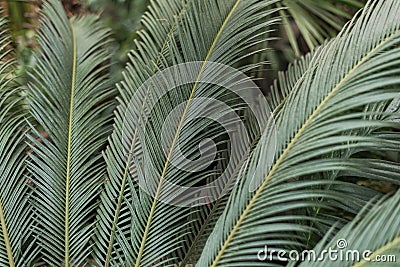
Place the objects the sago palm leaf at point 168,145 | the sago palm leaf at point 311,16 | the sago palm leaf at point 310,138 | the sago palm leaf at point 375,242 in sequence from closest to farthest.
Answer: the sago palm leaf at point 375,242 → the sago palm leaf at point 310,138 → the sago palm leaf at point 168,145 → the sago palm leaf at point 311,16

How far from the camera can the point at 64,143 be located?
1.34m

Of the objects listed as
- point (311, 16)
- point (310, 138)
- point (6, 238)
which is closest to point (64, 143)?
point (6, 238)

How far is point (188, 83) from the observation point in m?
1.22

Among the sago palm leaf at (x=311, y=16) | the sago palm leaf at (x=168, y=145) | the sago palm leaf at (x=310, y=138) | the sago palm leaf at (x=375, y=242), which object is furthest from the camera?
the sago palm leaf at (x=311, y=16)

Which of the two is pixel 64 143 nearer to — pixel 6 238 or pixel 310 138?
pixel 6 238

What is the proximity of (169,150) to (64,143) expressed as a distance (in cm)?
31

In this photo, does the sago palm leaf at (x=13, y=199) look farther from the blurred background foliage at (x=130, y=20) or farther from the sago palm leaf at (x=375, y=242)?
the sago palm leaf at (x=375, y=242)

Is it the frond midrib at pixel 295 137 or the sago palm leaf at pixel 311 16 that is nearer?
the frond midrib at pixel 295 137

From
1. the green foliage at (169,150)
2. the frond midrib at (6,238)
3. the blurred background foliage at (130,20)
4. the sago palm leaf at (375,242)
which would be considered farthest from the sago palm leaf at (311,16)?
the frond midrib at (6,238)

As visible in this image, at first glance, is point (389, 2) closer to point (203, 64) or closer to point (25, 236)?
point (203, 64)

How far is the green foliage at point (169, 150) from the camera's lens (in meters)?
1.02

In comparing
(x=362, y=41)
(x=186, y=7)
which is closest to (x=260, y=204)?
(x=362, y=41)

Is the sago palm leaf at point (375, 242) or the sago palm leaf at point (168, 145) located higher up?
the sago palm leaf at point (168, 145)

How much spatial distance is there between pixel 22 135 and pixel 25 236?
10.2 inches
